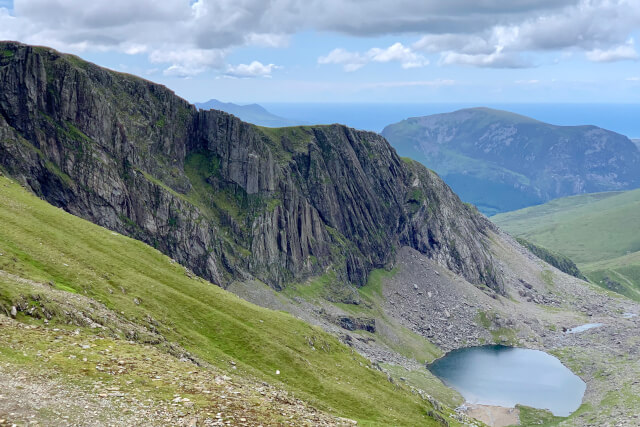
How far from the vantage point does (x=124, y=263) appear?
86562 millimetres

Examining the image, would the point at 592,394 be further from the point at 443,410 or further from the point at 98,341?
the point at 98,341

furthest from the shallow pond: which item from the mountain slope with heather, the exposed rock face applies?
the exposed rock face

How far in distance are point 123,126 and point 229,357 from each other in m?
114

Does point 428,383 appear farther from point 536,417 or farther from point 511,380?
point 511,380

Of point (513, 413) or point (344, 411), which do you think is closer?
point (344, 411)

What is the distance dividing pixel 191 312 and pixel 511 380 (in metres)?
133

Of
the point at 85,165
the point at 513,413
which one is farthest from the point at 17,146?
the point at 513,413

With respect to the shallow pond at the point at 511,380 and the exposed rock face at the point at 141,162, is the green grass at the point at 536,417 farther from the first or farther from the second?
the exposed rock face at the point at 141,162

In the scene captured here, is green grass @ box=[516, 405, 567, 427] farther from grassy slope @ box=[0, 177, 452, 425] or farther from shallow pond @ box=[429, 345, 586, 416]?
grassy slope @ box=[0, 177, 452, 425]

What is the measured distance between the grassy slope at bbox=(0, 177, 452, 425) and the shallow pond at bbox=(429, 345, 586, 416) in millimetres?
75516

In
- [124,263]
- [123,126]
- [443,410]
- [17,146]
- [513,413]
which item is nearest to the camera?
[124,263]

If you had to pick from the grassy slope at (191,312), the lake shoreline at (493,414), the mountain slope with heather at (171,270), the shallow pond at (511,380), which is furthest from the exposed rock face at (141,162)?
the lake shoreline at (493,414)

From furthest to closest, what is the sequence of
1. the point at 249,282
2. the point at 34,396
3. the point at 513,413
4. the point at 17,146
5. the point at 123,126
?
the point at 249,282 < the point at 123,126 < the point at 513,413 < the point at 17,146 < the point at 34,396

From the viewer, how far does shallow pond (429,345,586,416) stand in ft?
519
